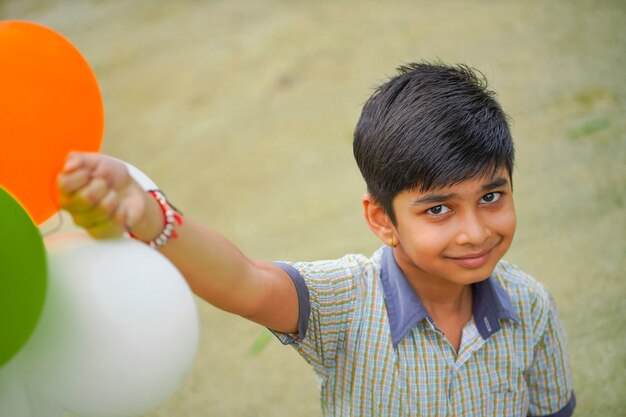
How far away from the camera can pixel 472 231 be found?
136 centimetres

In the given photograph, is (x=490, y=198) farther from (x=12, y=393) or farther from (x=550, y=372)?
(x=12, y=393)

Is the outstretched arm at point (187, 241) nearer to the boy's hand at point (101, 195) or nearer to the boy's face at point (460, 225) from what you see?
the boy's hand at point (101, 195)

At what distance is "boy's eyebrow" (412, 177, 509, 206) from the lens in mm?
1364

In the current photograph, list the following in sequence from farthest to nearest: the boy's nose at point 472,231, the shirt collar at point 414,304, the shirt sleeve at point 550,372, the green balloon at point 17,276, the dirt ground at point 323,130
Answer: the dirt ground at point 323,130 < the shirt sleeve at point 550,372 < the shirt collar at point 414,304 < the boy's nose at point 472,231 < the green balloon at point 17,276

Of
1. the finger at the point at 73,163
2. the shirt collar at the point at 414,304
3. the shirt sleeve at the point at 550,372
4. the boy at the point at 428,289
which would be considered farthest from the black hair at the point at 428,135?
the finger at the point at 73,163

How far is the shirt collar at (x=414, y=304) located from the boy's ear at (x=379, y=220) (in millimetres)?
68

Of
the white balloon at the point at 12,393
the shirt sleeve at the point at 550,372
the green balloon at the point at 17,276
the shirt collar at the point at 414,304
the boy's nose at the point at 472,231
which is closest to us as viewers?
the green balloon at the point at 17,276

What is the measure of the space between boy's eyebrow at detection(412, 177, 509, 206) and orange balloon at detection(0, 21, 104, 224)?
2.08 feet

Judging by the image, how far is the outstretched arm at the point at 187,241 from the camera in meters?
0.87

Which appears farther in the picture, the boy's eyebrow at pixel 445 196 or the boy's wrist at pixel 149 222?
the boy's eyebrow at pixel 445 196

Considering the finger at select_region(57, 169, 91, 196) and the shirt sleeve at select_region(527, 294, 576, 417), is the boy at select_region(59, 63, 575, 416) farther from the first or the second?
the finger at select_region(57, 169, 91, 196)

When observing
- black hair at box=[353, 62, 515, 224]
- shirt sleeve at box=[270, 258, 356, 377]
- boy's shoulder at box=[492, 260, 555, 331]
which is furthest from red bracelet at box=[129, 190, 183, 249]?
boy's shoulder at box=[492, 260, 555, 331]

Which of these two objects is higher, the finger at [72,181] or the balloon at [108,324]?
the finger at [72,181]

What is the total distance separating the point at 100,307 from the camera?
0.91 meters
